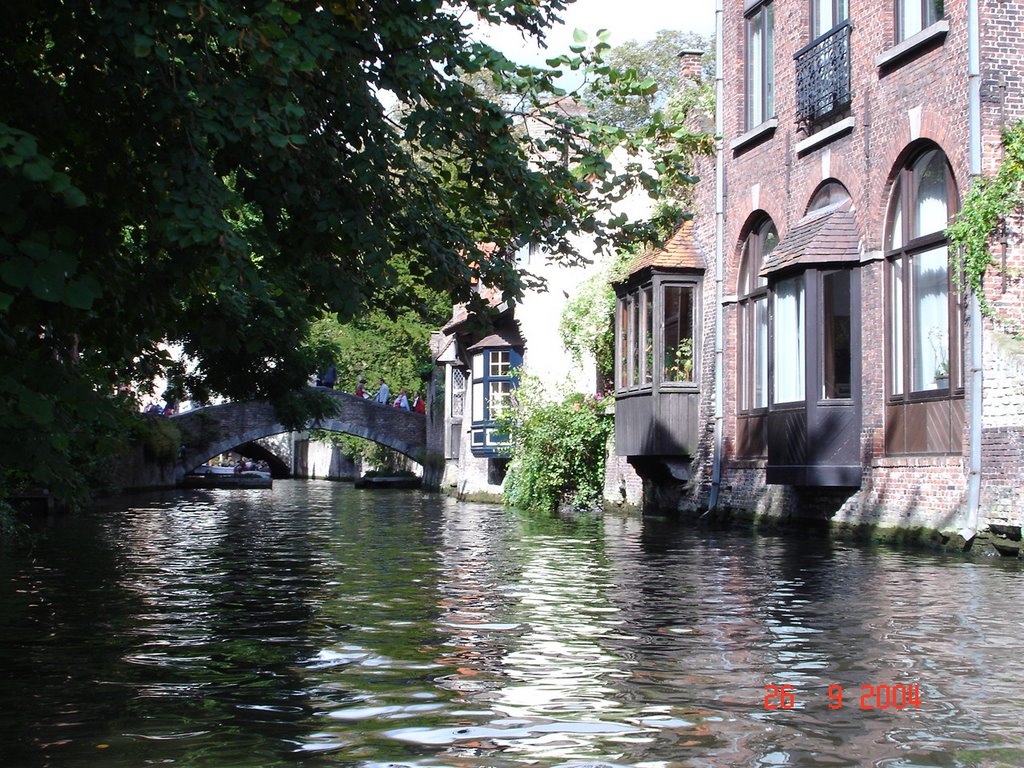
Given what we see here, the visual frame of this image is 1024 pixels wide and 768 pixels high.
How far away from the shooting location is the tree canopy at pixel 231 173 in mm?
6234

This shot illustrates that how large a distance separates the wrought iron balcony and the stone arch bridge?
31.4 meters

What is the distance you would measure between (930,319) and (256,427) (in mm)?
37389

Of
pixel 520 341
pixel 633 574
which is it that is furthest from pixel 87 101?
pixel 520 341

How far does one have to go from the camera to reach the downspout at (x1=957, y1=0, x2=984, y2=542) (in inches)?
534

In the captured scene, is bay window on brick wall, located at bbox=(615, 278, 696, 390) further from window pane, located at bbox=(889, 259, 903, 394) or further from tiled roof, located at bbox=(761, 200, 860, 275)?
window pane, located at bbox=(889, 259, 903, 394)

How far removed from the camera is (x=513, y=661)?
6875 millimetres

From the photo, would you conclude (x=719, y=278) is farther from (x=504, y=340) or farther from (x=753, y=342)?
(x=504, y=340)

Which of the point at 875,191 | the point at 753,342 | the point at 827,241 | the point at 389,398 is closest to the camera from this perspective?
the point at 875,191

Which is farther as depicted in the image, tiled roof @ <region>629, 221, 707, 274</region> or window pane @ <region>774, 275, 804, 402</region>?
tiled roof @ <region>629, 221, 707, 274</region>

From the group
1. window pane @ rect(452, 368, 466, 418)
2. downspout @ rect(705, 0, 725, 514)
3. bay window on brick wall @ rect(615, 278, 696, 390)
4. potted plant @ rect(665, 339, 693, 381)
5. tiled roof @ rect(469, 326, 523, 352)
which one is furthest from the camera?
window pane @ rect(452, 368, 466, 418)

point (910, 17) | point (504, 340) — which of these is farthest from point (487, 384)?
point (910, 17)

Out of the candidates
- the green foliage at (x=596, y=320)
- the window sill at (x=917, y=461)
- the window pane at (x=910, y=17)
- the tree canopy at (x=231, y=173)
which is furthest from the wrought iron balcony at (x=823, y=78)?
the tree canopy at (x=231, y=173)

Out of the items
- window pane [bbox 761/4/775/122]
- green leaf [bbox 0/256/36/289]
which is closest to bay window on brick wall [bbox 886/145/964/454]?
window pane [bbox 761/4/775/122]
